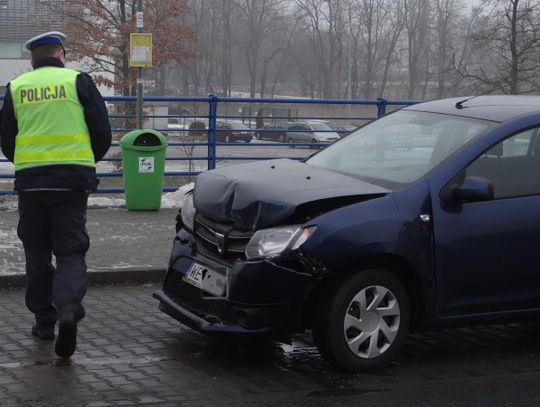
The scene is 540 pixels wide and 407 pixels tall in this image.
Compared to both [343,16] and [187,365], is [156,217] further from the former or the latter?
[343,16]

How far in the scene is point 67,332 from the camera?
5641 millimetres

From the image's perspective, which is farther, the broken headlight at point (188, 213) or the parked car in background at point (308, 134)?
the parked car in background at point (308, 134)

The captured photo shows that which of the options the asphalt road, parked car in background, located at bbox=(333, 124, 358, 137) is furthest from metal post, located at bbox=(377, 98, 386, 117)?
the asphalt road

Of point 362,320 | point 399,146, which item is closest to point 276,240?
point 362,320

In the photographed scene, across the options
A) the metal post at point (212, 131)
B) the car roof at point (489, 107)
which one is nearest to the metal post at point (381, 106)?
the metal post at point (212, 131)

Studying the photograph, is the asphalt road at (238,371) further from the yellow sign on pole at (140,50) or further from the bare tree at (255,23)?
the bare tree at (255,23)

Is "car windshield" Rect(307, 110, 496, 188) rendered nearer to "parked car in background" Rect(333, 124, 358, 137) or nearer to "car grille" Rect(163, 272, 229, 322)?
"car grille" Rect(163, 272, 229, 322)

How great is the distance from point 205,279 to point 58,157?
1.15 m

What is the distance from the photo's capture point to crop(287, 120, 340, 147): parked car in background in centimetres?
1574

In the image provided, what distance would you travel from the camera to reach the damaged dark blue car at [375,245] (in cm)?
552

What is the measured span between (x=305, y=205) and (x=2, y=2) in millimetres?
65294

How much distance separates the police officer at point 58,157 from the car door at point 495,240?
7.06ft

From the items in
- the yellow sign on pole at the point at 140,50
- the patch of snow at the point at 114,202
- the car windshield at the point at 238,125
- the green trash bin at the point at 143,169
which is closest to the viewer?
the green trash bin at the point at 143,169

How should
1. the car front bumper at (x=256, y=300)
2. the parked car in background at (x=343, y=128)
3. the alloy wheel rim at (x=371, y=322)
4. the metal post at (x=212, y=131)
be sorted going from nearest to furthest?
the car front bumper at (x=256, y=300) < the alloy wheel rim at (x=371, y=322) < the metal post at (x=212, y=131) < the parked car in background at (x=343, y=128)
